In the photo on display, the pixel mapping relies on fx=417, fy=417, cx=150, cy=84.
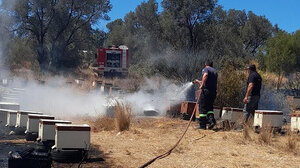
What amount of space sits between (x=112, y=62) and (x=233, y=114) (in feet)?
75.2

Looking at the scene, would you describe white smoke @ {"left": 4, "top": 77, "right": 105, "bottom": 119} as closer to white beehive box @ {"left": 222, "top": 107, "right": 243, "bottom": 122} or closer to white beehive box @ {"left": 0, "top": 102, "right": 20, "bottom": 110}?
white beehive box @ {"left": 0, "top": 102, "right": 20, "bottom": 110}

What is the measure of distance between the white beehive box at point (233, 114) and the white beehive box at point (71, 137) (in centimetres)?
495

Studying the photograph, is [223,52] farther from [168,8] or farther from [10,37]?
[10,37]

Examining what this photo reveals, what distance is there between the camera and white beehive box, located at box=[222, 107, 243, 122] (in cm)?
1059

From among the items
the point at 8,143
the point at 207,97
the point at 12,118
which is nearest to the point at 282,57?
the point at 207,97

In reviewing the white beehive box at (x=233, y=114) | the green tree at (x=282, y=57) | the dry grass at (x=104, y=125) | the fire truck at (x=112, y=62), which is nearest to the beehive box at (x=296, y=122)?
the white beehive box at (x=233, y=114)

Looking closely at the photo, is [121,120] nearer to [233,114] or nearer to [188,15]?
[233,114]

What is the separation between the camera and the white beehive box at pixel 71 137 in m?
6.54

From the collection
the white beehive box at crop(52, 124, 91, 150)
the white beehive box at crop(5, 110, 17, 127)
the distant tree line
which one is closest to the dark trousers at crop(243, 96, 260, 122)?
the white beehive box at crop(52, 124, 91, 150)

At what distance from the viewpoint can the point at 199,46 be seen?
28.0 m

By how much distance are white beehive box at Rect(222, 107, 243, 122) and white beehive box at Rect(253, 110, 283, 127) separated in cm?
68

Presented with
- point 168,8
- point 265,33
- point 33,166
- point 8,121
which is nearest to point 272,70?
point 168,8

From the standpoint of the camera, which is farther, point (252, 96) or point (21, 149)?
point (252, 96)

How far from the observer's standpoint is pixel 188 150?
7.85 meters
